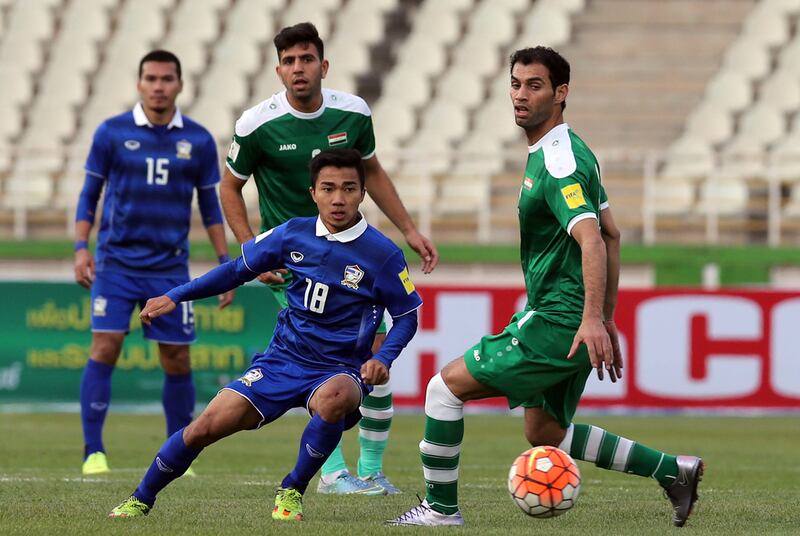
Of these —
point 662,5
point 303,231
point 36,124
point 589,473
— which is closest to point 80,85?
point 36,124

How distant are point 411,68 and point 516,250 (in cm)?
515

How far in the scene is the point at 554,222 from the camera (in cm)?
565

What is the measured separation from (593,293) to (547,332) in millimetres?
326

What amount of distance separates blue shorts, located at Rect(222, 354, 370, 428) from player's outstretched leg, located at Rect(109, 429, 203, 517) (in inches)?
11.1

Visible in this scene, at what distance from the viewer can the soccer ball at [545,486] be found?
5.50m

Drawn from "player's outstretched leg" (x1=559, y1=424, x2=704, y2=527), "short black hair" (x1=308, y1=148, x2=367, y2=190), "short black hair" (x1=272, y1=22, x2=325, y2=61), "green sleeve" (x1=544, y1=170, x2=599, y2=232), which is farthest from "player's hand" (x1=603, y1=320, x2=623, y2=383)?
"short black hair" (x1=272, y1=22, x2=325, y2=61)

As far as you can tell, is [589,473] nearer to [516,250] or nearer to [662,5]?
[516,250]

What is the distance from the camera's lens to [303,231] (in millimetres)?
5973

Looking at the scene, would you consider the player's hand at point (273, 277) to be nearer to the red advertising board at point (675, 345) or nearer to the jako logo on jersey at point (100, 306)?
the jako logo on jersey at point (100, 306)

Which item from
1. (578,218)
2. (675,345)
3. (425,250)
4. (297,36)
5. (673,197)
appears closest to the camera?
(578,218)

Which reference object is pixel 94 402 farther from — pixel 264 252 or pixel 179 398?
pixel 264 252

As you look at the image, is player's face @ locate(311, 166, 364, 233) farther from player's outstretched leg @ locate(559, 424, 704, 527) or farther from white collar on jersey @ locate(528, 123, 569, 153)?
player's outstretched leg @ locate(559, 424, 704, 527)

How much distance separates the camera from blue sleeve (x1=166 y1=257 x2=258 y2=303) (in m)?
5.73

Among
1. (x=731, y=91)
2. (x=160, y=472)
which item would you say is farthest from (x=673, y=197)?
(x=160, y=472)
